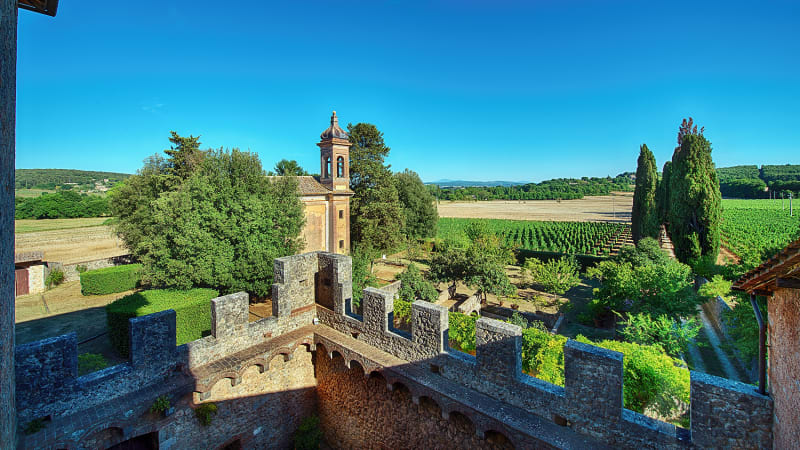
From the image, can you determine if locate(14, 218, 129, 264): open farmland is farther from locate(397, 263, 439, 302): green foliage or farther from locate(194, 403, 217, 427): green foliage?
locate(194, 403, 217, 427): green foliage

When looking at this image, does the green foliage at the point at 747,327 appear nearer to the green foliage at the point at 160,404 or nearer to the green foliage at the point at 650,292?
the green foliage at the point at 650,292

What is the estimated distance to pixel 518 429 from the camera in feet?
17.2

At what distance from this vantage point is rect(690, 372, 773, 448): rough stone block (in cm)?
402

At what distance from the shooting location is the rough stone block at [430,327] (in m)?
6.43

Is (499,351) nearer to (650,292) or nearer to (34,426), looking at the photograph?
(34,426)

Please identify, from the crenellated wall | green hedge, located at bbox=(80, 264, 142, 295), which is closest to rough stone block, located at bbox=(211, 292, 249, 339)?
the crenellated wall

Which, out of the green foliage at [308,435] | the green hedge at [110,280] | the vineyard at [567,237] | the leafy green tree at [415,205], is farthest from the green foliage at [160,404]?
the leafy green tree at [415,205]

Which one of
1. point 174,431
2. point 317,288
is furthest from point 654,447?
point 174,431

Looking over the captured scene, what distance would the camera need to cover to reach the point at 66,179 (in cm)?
11025

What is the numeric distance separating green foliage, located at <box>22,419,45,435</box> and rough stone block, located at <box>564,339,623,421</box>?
8.15 m

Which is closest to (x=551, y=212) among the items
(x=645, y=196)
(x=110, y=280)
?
(x=645, y=196)

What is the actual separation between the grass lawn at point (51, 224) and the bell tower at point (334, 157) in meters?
49.3

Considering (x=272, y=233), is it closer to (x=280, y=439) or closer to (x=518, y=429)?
(x=280, y=439)

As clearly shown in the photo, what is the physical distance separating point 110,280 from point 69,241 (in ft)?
102
